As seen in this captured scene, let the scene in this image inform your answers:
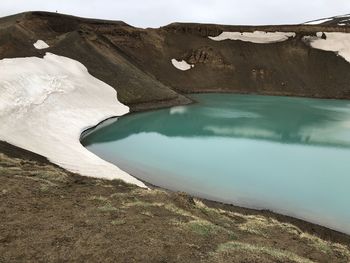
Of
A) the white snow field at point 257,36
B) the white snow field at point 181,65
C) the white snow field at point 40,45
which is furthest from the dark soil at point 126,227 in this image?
the white snow field at point 257,36

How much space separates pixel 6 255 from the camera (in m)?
8.90

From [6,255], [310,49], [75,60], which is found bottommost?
[6,255]

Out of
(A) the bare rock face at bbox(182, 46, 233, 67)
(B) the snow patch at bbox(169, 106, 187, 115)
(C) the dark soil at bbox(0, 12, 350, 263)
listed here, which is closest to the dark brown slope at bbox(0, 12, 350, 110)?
(A) the bare rock face at bbox(182, 46, 233, 67)

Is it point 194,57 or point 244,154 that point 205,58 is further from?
point 244,154

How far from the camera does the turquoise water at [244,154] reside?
2286 cm

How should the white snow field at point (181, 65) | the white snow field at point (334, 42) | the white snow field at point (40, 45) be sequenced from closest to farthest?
the white snow field at point (40, 45), the white snow field at point (181, 65), the white snow field at point (334, 42)

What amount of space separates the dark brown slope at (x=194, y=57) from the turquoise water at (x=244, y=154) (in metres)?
15.8

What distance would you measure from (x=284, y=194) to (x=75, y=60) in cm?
4184

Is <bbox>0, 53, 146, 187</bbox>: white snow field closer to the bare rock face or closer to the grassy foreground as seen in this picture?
the grassy foreground

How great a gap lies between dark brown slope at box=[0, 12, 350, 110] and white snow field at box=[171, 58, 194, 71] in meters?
1.07

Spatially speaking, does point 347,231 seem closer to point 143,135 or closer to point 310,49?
point 143,135

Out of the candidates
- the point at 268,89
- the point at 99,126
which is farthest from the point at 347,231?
the point at 268,89

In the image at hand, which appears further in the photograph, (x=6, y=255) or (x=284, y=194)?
(x=284, y=194)

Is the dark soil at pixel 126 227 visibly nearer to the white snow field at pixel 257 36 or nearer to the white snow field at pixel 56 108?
the white snow field at pixel 56 108
